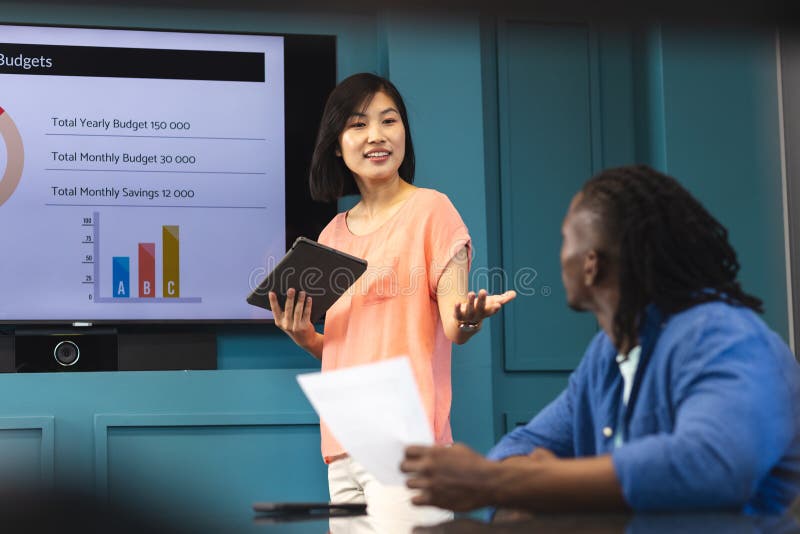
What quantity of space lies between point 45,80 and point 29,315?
26.2 inches

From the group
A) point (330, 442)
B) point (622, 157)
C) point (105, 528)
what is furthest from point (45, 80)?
point (105, 528)

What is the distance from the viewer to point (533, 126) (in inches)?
126

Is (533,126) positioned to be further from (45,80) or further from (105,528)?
(105,528)

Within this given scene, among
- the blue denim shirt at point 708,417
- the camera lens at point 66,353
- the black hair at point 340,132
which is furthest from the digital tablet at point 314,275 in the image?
the blue denim shirt at point 708,417

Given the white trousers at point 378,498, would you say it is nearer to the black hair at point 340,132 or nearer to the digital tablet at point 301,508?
the digital tablet at point 301,508

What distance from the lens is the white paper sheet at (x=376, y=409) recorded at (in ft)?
3.03

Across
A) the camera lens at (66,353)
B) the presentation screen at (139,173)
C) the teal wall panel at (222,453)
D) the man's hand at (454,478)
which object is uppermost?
the presentation screen at (139,173)

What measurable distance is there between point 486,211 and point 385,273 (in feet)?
3.36

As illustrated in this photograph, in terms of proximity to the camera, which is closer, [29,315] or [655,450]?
[655,450]

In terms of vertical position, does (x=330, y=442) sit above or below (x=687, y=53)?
below

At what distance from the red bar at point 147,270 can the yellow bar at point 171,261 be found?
0.10ft

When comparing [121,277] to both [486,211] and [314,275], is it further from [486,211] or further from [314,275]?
[486,211]

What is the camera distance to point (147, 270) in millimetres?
2830

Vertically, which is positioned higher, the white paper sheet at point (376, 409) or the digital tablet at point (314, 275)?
the digital tablet at point (314, 275)
